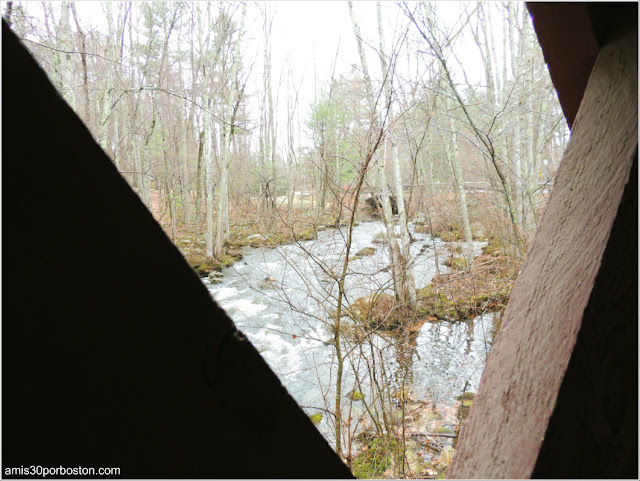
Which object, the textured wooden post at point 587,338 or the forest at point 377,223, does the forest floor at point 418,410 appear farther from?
the textured wooden post at point 587,338

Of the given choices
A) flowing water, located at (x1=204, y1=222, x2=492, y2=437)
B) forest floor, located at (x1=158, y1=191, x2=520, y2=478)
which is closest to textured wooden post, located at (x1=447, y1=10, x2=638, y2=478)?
forest floor, located at (x1=158, y1=191, x2=520, y2=478)

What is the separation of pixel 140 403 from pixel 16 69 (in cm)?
27

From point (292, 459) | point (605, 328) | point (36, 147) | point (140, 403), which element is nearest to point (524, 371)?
point (605, 328)

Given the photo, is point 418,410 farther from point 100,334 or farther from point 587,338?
point 100,334

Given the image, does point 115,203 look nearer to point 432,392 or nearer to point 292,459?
point 292,459

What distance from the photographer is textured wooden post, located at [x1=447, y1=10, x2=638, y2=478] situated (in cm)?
41

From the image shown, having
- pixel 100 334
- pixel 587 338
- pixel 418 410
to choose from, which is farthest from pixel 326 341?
pixel 100 334

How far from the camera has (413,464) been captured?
379cm

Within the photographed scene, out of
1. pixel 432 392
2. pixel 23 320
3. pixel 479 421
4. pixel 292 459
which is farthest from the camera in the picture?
pixel 432 392

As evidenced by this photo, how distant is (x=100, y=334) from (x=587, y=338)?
49 cm

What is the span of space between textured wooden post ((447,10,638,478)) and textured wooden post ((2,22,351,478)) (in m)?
0.30

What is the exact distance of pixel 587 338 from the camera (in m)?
0.41

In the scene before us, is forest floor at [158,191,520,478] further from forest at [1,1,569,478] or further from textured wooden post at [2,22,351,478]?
textured wooden post at [2,22,351,478]

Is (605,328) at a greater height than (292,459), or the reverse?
(605,328)
